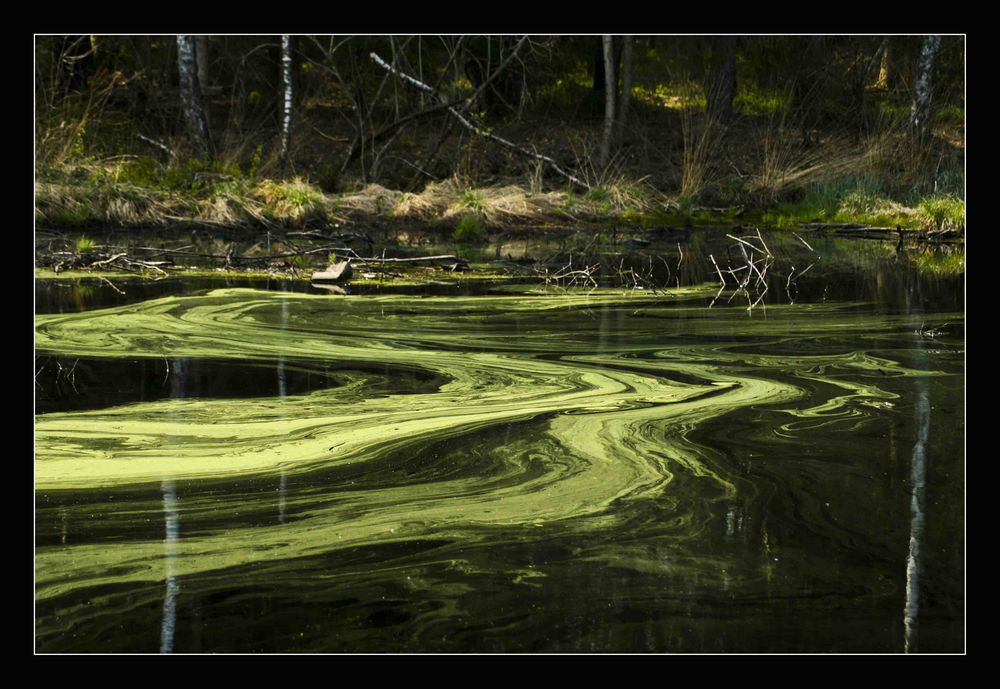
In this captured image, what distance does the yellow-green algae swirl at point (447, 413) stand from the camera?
199 centimetres

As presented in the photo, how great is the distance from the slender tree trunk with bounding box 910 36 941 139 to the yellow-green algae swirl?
6.90 metres

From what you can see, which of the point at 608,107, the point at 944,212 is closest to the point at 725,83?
the point at 608,107

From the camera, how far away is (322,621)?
1.59m

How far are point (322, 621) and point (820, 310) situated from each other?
137 inches

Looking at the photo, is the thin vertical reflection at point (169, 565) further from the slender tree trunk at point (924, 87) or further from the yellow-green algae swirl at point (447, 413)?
the slender tree trunk at point (924, 87)

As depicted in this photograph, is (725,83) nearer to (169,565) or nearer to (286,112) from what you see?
(286,112)

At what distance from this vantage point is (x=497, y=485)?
2.24m

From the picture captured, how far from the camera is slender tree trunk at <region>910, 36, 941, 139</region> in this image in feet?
34.9

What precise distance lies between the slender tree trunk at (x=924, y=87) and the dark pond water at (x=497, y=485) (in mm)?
7070

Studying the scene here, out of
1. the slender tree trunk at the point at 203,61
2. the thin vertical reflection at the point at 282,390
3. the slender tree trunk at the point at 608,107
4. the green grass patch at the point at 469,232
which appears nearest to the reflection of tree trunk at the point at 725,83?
the slender tree trunk at the point at 608,107

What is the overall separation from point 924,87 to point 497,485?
1034cm

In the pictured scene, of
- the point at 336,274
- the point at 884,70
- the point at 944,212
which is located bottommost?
the point at 336,274

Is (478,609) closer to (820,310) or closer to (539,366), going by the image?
(539,366)

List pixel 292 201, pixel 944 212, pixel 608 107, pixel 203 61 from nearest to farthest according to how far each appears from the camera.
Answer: pixel 944 212 < pixel 292 201 < pixel 608 107 < pixel 203 61
